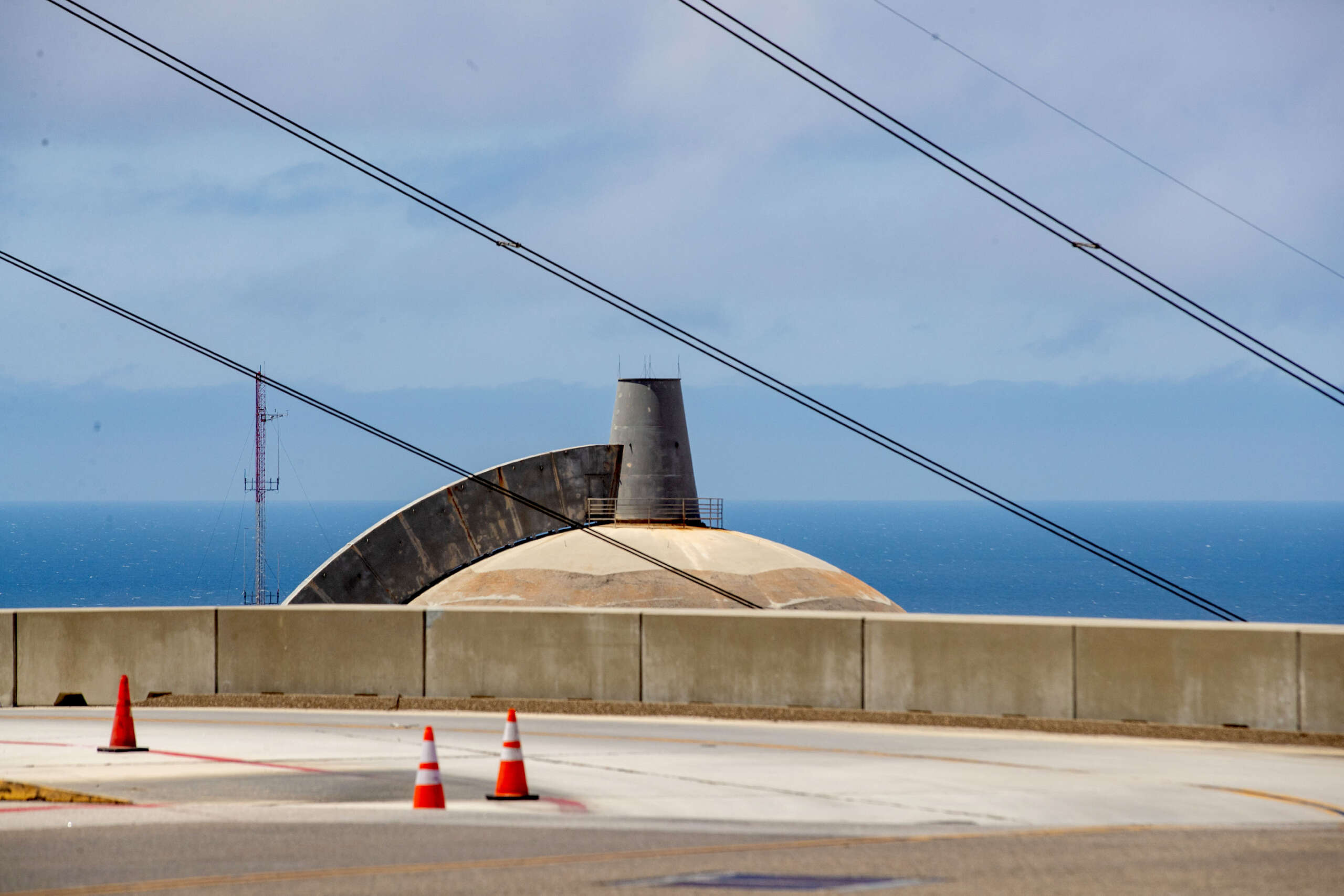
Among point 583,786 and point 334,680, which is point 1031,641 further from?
point 334,680

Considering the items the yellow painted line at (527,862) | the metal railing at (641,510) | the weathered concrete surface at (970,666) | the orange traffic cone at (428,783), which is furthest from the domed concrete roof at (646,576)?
the yellow painted line at (527,862)

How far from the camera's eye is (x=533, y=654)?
17547 millimetres

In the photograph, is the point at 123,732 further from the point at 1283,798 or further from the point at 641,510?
the point at 641,510

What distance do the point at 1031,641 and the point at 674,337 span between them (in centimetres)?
1012

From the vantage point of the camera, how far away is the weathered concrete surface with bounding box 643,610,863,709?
16.4m

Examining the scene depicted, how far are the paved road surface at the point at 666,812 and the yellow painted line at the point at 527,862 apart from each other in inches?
1.0

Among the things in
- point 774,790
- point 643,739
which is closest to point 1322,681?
point 774,790

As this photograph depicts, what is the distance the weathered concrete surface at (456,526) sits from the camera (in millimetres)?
51969

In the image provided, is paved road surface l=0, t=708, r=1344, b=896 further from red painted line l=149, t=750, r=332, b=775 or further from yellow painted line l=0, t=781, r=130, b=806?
yellow painted line l=0, t=781, r=130, b=806

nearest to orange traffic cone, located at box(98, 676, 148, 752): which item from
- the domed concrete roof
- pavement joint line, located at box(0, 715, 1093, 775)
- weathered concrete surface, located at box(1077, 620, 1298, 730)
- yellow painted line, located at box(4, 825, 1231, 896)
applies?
pavement joint line, located at box(0, 715, 1093, 775)

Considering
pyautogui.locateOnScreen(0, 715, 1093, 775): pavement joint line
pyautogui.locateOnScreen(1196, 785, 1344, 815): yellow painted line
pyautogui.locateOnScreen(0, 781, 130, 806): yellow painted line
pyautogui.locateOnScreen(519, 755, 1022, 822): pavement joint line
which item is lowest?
pyautogui.locateOnScreen(0, 715, 1093, 775): pavement joint line

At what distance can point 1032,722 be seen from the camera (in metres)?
15.5

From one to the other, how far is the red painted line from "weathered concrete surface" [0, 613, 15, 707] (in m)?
5.52

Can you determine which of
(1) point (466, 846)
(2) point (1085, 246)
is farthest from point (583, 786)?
(2) point (1085, 246)
